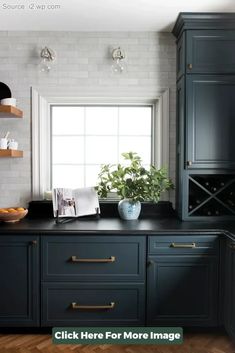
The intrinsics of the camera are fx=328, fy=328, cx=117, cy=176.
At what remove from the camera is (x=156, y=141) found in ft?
11.0

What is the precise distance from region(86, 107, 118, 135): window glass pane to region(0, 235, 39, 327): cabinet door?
1333mm

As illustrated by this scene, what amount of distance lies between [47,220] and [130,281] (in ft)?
3.10

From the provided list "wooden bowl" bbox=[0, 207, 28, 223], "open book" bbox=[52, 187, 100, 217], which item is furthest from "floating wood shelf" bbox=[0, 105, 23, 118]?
"wooden bowl" bbox=[0, 207, 28, 223]

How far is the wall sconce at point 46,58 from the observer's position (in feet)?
10.4

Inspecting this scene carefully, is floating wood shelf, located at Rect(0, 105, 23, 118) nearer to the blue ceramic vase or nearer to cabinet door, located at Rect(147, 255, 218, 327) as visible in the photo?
the blue ceramic vase

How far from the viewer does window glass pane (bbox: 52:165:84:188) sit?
3.42m

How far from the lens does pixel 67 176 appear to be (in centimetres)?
343

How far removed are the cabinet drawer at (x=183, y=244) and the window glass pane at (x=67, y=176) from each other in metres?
1.16

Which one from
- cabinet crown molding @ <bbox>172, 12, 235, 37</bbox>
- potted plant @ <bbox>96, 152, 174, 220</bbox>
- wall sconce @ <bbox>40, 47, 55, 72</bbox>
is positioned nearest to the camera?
cabinet crown molding @ <bbox>172, 12, 235, 37</bbox>

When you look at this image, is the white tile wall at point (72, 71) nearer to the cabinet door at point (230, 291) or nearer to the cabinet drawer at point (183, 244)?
the cabinet drawer at point (183, 244)

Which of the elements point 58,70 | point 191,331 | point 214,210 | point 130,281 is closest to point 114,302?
point 130,281

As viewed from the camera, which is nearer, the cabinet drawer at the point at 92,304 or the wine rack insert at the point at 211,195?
the cabinet drawer at the point at 92,304

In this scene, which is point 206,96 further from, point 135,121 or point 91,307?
point 91,307

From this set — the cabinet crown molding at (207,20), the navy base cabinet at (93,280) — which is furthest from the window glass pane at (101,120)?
the navy base cabinet at (93,280)
